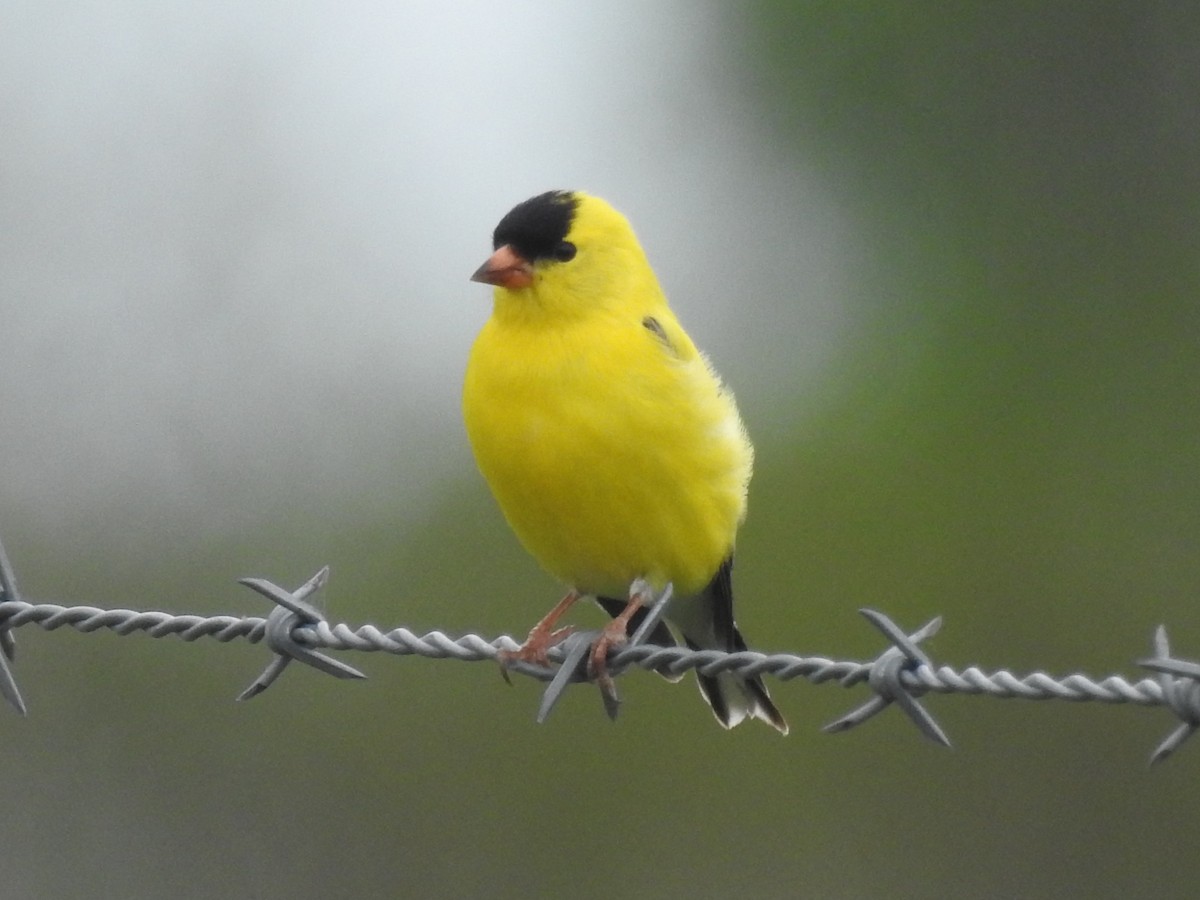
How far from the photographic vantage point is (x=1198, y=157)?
9883 mm

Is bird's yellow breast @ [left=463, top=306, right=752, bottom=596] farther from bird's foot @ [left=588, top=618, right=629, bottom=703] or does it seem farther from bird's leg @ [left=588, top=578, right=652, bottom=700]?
bird's foot @ [left=588, top=618, right=629, bottom=703]

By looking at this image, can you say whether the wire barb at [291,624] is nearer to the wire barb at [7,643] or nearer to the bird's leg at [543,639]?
the wire barb at [7,643]

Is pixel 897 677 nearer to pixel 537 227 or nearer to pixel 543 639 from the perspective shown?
pixel 543 639

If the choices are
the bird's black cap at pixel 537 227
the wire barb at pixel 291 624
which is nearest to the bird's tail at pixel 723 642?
the bird's black cap at pixel 537 227

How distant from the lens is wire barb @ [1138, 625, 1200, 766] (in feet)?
5.33

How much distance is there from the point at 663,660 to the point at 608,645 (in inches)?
21.7

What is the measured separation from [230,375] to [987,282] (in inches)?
187

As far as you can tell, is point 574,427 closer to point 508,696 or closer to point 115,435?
point 508,696

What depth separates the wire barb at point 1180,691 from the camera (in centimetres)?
162

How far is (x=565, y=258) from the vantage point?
327 centimetres

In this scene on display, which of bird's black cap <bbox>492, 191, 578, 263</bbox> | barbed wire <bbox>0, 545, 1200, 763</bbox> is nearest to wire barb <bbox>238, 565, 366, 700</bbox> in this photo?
barbed wire <bbox>0, 545, 1200, 763</bbox>

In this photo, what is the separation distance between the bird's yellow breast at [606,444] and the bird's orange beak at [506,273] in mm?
76

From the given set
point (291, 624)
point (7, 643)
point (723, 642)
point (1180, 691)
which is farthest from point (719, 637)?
point (1180, 691)

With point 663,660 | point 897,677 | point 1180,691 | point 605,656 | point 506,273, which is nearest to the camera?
point 1180,691
